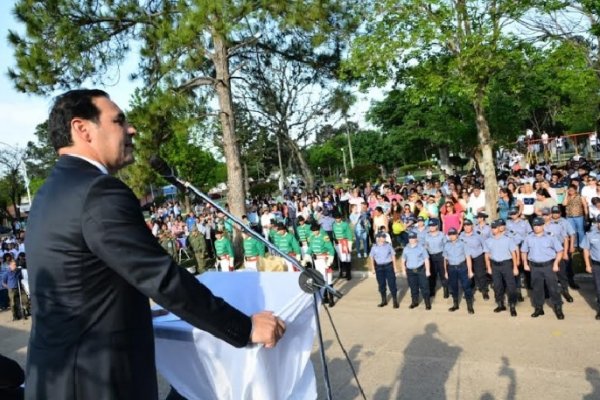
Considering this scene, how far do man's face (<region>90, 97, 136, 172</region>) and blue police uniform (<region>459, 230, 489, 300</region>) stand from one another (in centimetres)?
820

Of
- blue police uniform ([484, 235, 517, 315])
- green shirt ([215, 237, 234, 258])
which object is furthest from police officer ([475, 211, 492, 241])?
green shirt ([215, 237, 234, 258])

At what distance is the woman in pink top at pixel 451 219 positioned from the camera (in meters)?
11.2

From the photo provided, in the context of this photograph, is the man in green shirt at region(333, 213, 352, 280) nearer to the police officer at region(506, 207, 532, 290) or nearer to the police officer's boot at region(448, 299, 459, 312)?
the police officer's boot at region(448, 299, 459, 312)

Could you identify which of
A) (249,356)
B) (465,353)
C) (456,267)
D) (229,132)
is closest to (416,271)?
(456,267)

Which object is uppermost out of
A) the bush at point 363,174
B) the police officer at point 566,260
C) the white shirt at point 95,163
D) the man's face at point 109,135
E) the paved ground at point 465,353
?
the bush at point 363,174

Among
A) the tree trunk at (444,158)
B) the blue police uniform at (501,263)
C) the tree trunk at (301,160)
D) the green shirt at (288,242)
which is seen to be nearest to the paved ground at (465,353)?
the blue police uniform at (501,263)

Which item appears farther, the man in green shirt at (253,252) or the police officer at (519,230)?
the man in green shirt at (253,252)

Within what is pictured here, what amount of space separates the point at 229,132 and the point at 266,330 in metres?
13.4

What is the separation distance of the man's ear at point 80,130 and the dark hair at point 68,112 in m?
0.01

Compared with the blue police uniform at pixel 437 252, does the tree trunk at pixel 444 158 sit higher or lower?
higher

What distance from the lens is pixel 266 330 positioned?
1617mm

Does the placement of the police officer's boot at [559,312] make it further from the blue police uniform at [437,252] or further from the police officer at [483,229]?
the blue police uniform at [437,252]

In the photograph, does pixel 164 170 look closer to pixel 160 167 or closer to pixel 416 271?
pixel 160 167

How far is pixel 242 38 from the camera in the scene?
1430 cm
